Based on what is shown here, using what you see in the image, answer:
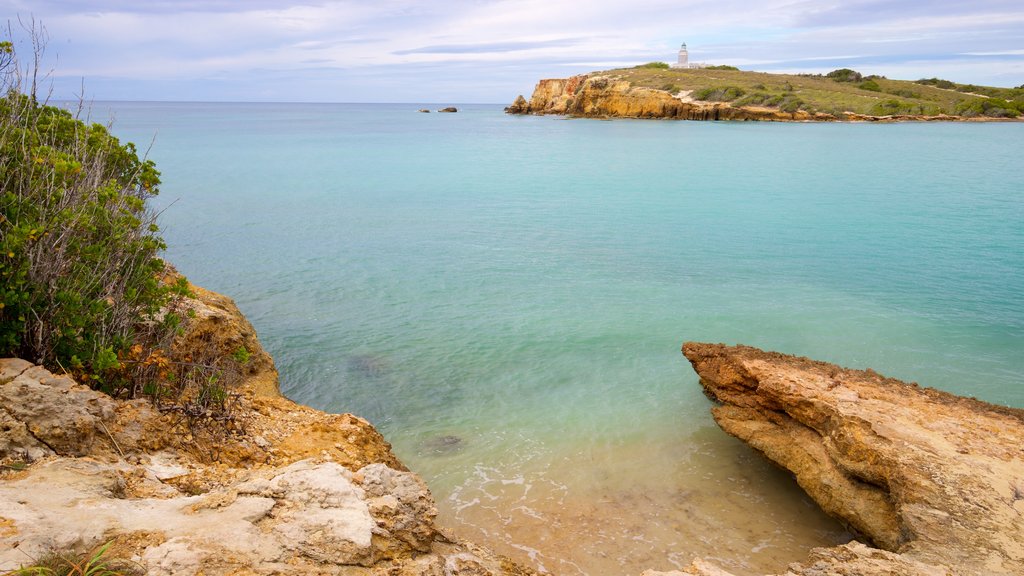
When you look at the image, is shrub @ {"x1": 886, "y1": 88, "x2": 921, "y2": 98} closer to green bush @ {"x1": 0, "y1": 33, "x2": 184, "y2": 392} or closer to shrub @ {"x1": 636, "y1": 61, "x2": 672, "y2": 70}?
shrub @ {"x1": 636, "y1": 61, "x2": 672, "y2": 70}

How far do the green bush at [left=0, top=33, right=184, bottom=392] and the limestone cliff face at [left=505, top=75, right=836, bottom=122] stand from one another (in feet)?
300

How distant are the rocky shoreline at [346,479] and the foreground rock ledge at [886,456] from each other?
2 cm

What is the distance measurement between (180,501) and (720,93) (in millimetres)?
100213

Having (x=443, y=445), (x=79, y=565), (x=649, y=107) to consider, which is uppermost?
(x=649, y=107)

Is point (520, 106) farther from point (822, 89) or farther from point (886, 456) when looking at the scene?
point (886, 456)

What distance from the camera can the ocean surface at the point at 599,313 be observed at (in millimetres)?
7613

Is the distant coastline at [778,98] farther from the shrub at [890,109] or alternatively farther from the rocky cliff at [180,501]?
the rocky cliff at [180,501]

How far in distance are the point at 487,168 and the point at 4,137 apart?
35.6 meters

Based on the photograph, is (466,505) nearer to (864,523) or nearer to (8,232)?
(864,523)

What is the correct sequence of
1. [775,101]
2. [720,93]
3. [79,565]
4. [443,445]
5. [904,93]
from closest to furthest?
[79,565] → [443,445] → [775,101] → [720,93] → [904,93]

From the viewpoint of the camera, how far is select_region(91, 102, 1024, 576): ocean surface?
761 cm

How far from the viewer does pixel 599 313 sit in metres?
14.1

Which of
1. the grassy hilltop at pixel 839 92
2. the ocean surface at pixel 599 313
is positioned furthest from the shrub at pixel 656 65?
the ocean surface at pixel 599 313

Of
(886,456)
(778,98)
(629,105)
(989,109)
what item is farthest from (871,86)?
(886,456)
